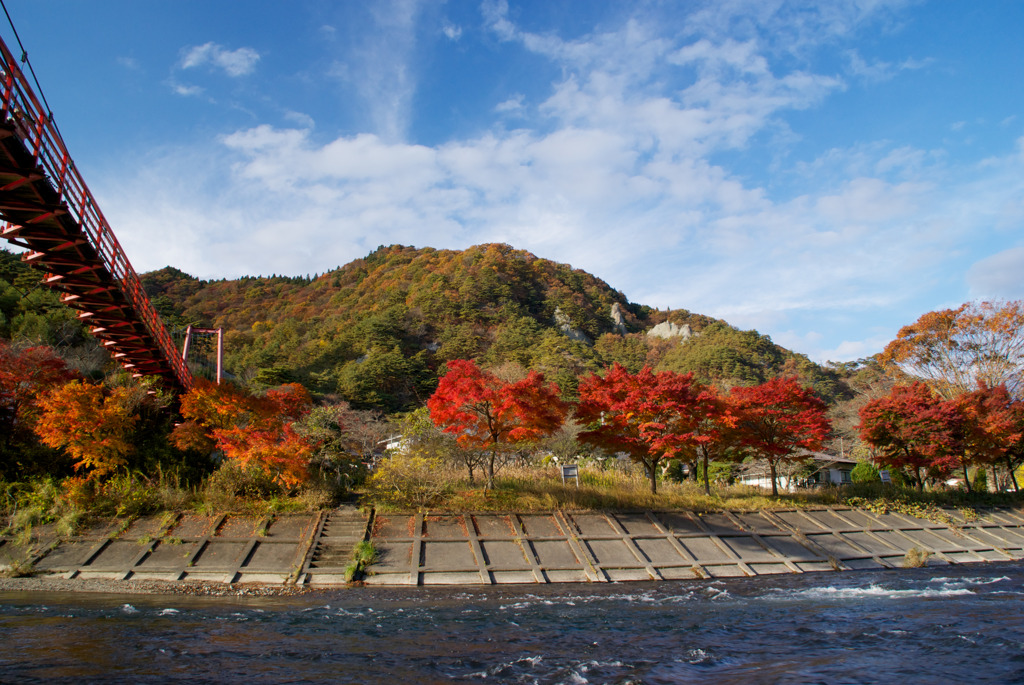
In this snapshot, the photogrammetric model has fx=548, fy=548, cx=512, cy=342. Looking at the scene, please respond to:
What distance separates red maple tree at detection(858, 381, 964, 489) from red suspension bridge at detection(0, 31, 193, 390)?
29.5m

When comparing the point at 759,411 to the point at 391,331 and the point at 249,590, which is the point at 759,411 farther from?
the point at 391,331

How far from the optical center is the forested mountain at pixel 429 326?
50.9 metres

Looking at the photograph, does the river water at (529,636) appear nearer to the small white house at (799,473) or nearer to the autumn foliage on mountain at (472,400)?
the autumn foliage on mountain at (472,400)

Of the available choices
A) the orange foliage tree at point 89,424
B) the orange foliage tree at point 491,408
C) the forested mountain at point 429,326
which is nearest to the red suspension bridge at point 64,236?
the orange foliage tree at point 89,424

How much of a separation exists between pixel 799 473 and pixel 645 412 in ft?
56.0

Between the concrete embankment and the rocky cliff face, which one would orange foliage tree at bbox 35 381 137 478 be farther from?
the rocky cliff face

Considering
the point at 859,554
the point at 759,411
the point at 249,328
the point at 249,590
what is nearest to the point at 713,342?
the point at 759,411

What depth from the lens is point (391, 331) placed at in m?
60.0

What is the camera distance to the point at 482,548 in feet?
52.7

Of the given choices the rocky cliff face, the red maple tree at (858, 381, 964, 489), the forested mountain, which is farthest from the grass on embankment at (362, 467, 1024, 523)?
the rocky cliff face

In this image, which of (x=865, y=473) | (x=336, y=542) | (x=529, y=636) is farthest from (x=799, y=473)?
(x=529, y=636)

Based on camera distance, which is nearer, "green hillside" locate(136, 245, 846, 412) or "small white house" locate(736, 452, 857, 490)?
"small white house" locate(736, 452, 857, 490)

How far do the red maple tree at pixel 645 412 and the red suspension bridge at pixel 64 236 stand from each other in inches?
611

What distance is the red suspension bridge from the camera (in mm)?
9945
